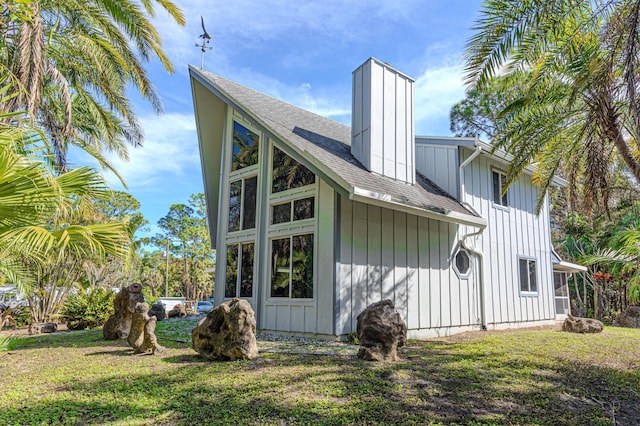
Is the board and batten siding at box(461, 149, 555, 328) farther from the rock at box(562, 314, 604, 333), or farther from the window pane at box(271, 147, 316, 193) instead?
the window pane at box(271, 147, 316, 193)

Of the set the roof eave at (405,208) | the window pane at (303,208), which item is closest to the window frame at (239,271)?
the window pane at (303,208)

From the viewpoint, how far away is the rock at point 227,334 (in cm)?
621

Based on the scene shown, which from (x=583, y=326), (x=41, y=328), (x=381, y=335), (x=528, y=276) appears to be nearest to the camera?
(x=381, y=335)

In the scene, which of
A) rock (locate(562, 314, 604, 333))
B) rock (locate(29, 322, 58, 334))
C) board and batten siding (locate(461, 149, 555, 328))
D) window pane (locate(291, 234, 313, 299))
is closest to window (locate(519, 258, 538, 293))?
board and batten siding (locate(461, 149, 555, 328))

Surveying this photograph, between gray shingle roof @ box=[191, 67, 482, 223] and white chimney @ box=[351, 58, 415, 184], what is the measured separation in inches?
13.5

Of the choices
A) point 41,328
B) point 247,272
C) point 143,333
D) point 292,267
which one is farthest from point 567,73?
point 41,328

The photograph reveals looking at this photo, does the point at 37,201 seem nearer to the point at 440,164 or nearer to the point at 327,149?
the point at 327,149

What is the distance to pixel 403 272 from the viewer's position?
930 cm

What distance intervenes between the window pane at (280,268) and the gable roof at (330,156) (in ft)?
7.11

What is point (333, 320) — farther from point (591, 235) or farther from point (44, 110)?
point (591, 235)

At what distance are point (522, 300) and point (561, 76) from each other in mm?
6922

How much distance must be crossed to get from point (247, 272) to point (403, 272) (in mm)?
3809

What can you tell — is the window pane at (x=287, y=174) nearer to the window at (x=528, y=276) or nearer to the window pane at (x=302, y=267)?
the window pane at (x=302, y=267)

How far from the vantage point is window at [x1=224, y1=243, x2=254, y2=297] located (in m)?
10.0
